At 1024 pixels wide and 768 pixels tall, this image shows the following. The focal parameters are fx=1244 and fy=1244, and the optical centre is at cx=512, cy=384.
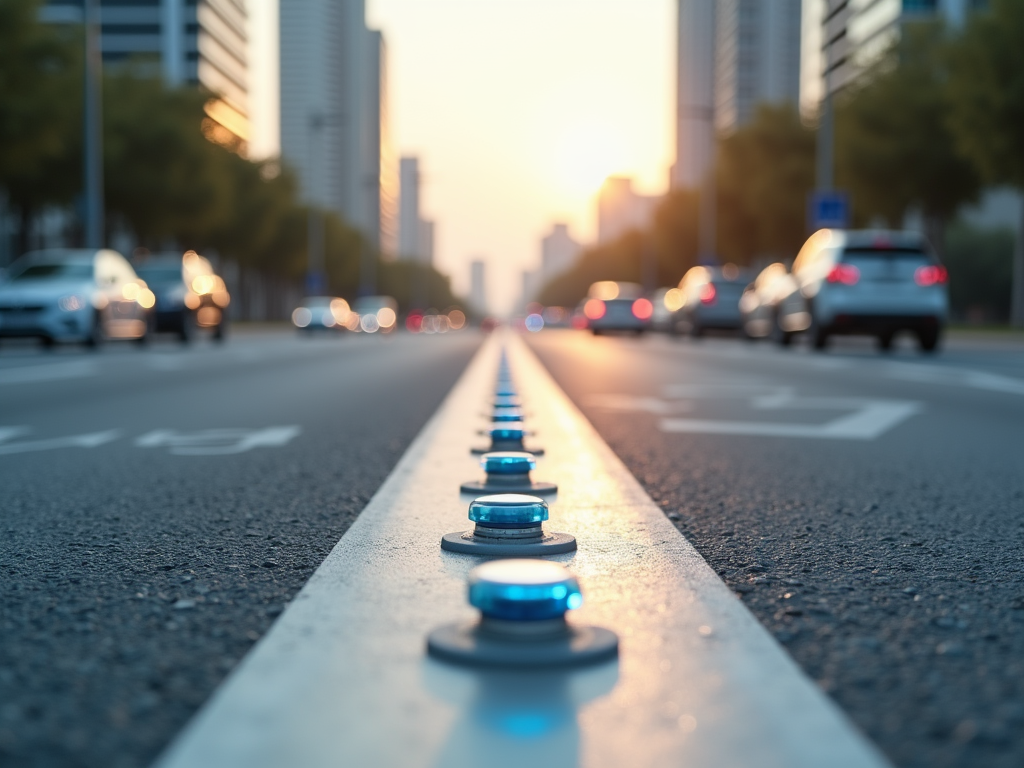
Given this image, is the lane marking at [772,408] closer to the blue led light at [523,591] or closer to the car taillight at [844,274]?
the blue led light at [523,591]

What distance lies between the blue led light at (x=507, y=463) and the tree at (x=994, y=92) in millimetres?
29171

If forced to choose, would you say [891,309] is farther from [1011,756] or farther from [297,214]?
[297,214]

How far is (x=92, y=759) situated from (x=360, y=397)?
8.89m

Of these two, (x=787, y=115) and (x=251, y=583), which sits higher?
(x=787, y=115)

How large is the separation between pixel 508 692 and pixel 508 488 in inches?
90.7

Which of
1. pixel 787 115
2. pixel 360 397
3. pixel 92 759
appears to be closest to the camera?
pixel 92 759

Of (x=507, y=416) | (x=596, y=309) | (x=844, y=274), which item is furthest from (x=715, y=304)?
(x=507, y=416)

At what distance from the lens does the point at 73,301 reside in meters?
20.3

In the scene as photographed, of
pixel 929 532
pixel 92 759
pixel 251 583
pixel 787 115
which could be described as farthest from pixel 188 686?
pixel 787 115

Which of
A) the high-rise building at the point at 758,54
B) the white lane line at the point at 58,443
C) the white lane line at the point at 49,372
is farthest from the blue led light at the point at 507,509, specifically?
the high-rise building at the point at 758,54

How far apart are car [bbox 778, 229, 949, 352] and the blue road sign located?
15.7 m

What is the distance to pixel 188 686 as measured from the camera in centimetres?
209

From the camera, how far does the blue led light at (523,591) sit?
191 cm

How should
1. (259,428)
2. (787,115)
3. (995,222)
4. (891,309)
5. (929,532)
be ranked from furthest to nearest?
(995,222) → (787,115) → (891,309) → (259,428) → (929,532)
